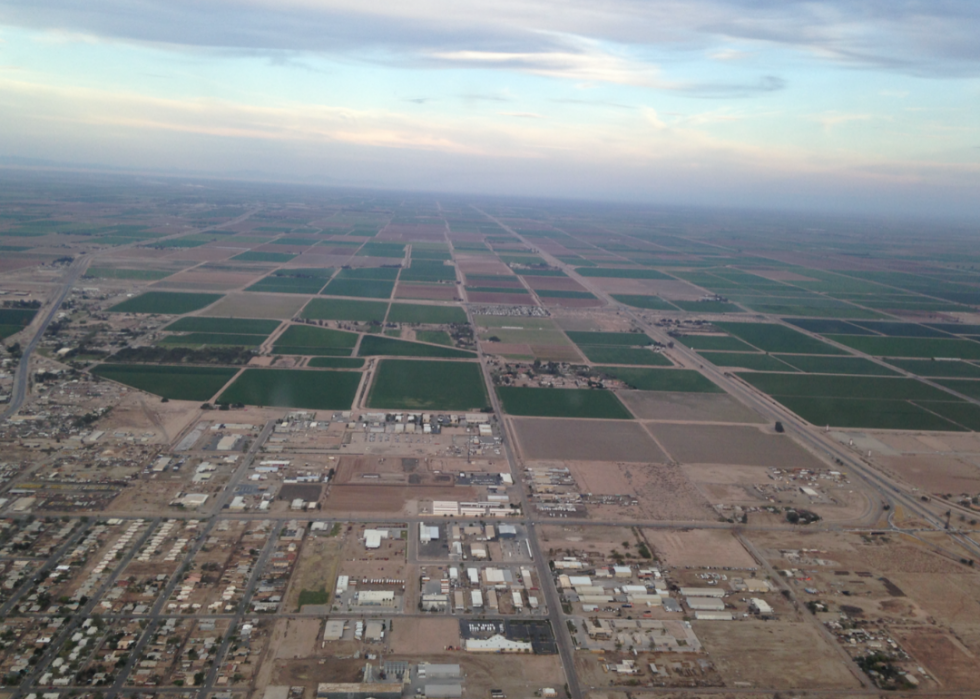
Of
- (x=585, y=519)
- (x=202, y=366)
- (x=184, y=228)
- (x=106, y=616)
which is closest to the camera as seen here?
(x=106, y=616)

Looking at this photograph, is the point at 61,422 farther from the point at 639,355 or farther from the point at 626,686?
the point at 639,355

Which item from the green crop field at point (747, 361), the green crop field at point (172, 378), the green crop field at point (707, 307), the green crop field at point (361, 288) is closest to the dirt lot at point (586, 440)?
the green crop field at point (747, 361)

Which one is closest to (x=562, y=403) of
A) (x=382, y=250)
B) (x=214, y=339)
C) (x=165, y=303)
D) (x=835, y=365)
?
(x=835, y=365)

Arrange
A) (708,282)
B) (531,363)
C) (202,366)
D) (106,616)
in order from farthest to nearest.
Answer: (708,282), (531,363), (202,366), (106,616)

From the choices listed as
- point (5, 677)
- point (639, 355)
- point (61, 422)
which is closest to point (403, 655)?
point (5, 677)

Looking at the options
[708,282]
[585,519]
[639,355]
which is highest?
[708,282]

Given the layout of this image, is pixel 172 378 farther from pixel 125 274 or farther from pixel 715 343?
pixel 715 343

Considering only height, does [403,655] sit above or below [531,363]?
below
